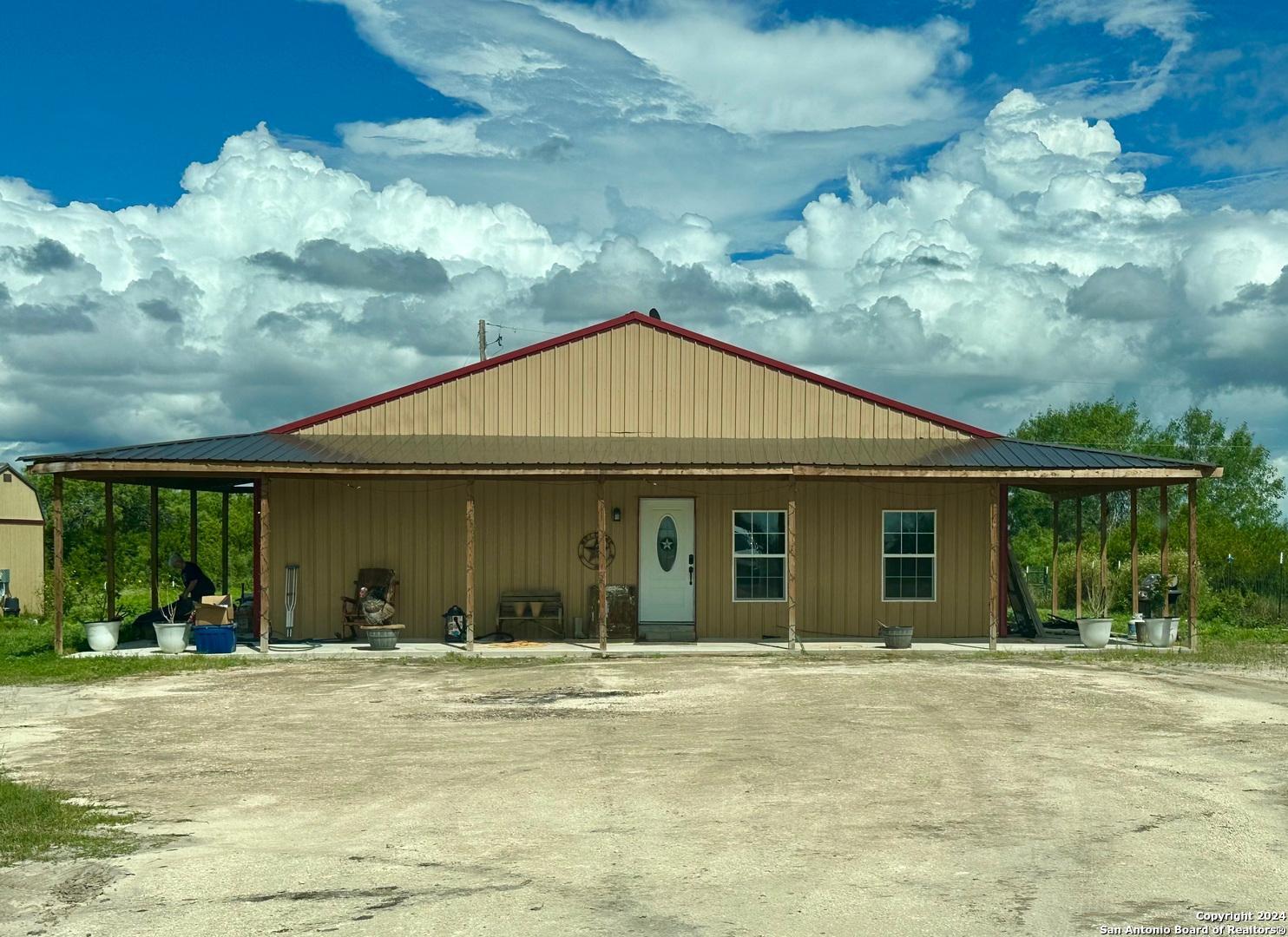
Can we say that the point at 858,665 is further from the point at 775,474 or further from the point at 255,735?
the point at 255,735

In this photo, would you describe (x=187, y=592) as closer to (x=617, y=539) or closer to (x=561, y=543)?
(x=561, y=543)

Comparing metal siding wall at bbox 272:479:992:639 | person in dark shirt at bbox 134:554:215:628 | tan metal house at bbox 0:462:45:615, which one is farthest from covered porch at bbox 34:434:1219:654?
tan metal house at bbox 0:462:45:615

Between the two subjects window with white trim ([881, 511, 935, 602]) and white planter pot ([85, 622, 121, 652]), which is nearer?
white planter pot ([85, 622, 121, 652])

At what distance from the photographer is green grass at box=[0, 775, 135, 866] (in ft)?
26.0

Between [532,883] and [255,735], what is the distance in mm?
5868

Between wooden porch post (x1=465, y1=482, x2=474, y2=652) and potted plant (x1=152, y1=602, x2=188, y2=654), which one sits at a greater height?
wooden porch post (x1=465, y1=482, x2=474, y2=652)

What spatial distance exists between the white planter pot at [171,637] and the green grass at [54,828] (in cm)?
986

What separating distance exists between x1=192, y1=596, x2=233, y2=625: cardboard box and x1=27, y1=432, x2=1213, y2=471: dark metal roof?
7.68 ft

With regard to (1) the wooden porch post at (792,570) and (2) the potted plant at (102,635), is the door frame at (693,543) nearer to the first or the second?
(1) the wooden porch post at (792,570)

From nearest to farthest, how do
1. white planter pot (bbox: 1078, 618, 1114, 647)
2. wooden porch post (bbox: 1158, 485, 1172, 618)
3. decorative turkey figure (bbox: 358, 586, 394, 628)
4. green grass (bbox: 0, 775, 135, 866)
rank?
green grass (bbox: 0, 775, 135, 866)
white planter pot (bbox: 1078, 618, 1114, 647)
decorative turkey figure (bbox: 358, 586, 394, 628)
wooden porch post (bbox: 1158, 485, 1172, 618)

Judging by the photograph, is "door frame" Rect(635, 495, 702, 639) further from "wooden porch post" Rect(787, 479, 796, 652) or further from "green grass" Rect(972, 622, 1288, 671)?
"green grass" Rect(972, 622, 1288, 671)

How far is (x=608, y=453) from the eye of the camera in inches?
797

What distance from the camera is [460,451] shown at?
20297mm

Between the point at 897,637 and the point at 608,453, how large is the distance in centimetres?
516
